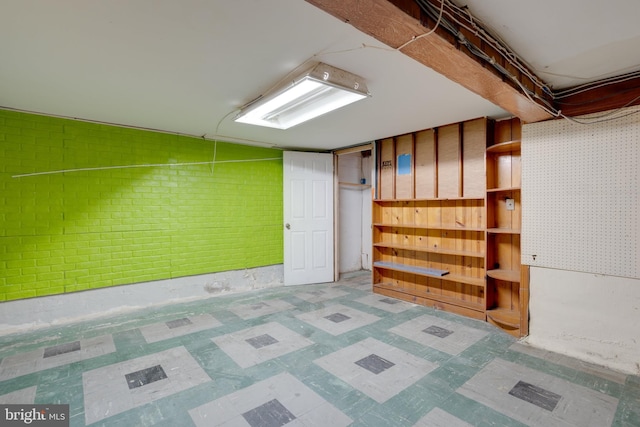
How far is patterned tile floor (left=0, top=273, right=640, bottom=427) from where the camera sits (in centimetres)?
195

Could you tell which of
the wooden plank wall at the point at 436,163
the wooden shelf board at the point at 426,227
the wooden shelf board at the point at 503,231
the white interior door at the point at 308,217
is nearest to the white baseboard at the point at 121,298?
the white interior door at the point at 308,217

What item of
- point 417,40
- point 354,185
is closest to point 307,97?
point 417,40

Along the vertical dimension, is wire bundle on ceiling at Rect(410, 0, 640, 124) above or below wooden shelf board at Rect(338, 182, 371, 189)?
above

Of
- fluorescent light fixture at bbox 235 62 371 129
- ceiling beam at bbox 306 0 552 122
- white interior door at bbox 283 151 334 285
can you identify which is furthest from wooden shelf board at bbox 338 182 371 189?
ceiling beam at bbox 306 0 552 122

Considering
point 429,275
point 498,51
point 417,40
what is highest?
point 498,51

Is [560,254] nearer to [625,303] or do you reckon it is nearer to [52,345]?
[625,303]

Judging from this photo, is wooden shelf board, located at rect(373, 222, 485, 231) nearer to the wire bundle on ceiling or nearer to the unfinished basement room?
the unfinished basement room

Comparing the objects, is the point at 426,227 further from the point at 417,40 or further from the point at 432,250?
the point at 417,40

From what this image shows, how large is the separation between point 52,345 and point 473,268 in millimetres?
4804

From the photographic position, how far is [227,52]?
80.4 inches

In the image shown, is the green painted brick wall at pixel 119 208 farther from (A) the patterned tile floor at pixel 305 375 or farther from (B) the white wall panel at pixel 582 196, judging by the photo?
(B) the white wall panel at pixel 582 196

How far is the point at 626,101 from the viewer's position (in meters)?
2.39

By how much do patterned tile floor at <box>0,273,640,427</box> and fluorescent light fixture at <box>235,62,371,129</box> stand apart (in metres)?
2.33

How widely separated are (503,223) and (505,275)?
66cm
